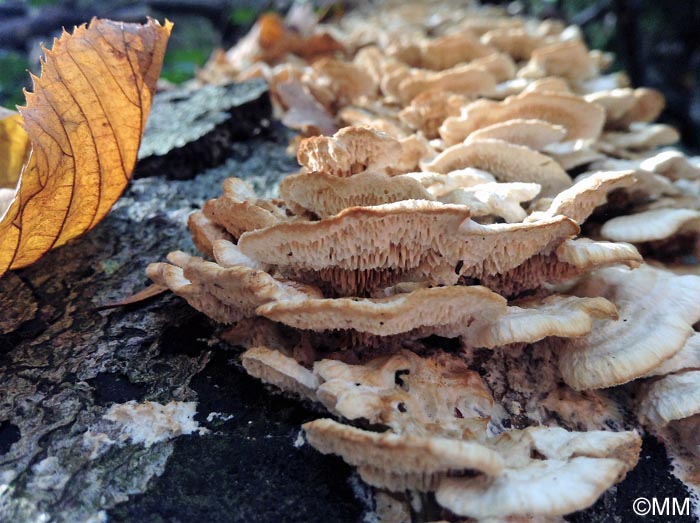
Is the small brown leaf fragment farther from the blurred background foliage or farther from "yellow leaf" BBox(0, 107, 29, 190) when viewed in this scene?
the blurred background foliage

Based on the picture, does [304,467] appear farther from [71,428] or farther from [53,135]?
[53,135]

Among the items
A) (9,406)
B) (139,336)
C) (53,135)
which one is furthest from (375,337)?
(53,135)

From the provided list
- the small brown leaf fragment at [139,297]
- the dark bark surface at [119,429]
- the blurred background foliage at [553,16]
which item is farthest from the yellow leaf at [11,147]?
the blurred background foliage at [553,16]

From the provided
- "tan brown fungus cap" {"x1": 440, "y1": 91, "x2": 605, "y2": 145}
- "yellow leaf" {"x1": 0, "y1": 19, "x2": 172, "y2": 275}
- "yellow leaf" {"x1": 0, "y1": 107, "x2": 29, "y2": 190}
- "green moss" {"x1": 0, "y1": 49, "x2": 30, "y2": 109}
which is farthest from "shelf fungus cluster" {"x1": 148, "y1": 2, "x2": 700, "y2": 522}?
"green moss" {"x1": 0, "y1": 49, "x2": 30, "y2": 109}

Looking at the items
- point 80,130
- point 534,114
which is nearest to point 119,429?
point 80,130

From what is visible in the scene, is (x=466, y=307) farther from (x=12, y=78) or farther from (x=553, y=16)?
(x=553, y=16)
